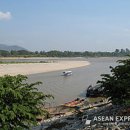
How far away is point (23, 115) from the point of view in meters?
14.7

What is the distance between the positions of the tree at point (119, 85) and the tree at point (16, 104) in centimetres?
345

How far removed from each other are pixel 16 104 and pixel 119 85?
4.84 m

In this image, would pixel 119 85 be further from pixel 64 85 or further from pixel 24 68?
pixel 24 68

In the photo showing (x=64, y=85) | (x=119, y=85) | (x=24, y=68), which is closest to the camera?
(x=119, y=85)

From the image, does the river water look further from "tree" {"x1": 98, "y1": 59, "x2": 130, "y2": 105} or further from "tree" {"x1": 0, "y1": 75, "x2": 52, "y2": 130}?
"tree" {"x1": 0, "y1": 75, "x2": 52, "y2": 130}

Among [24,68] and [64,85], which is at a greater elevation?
[24,68]

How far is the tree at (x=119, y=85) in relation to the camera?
16.1m

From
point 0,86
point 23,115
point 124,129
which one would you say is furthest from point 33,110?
point 124,129

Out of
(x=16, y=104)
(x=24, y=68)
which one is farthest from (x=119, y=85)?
(x=24, y=68)

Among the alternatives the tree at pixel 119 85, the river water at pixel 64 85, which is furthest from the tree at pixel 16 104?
the river water at pixel 64 85

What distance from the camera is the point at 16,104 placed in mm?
14617

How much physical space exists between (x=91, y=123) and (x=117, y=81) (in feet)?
7.75

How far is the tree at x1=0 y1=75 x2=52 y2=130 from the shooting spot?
46.4 feet

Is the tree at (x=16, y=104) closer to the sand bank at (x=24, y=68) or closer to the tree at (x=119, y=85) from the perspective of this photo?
the tree at (x=119, y=85)
